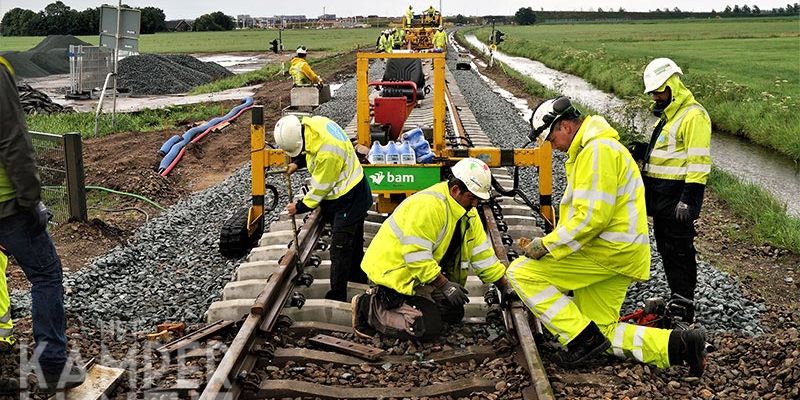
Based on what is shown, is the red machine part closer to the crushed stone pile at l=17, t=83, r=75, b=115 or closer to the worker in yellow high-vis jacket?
the worker in yellow high-vis jacket

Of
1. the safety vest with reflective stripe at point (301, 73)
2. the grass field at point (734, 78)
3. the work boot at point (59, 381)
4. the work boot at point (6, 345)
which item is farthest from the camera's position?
the safety vest with reflective stripe at point (301, 73)

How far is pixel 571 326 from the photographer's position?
483 cm

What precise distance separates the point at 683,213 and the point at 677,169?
0.39m

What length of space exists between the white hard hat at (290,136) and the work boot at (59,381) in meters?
2.40

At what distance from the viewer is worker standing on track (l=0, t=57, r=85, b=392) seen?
4117 mm

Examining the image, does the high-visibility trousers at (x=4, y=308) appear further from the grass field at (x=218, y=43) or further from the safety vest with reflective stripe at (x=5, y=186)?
the grass field at (x=218, y=43)

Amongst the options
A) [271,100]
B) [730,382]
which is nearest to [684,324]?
[730,382]

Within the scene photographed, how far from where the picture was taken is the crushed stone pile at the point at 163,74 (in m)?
27.7

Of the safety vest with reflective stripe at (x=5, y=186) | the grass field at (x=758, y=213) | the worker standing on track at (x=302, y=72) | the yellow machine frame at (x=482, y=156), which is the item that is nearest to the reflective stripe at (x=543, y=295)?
the yellow machine frame at (x=482, y=156)

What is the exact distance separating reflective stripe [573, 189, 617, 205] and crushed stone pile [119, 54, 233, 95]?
24.7 metres

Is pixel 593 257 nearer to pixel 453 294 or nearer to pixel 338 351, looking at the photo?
pixel 453 294

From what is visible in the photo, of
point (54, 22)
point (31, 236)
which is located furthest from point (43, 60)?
point (54, 22)

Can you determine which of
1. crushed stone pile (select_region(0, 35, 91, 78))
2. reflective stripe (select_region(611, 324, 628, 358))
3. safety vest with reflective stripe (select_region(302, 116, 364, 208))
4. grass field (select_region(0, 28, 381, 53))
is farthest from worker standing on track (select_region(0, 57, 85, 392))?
grass field (select_region(0, 28, 381, 53))

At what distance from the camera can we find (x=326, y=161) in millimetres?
5898
